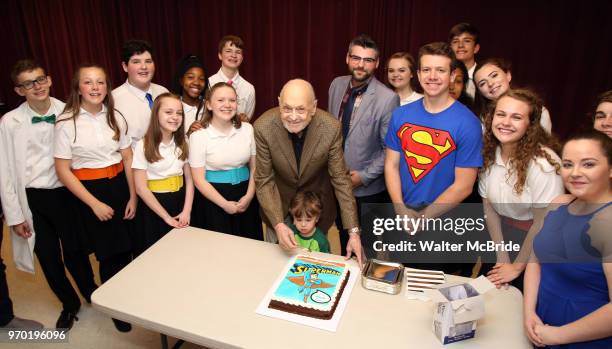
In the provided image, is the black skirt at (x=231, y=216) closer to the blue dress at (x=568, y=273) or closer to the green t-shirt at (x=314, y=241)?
the green t-shirt at (x=314, y=241)

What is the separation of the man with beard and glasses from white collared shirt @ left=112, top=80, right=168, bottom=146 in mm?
1309

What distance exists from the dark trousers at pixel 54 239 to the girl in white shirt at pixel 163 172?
456mm

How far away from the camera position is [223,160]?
2352 mm

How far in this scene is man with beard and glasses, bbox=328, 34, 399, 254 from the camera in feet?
8.54

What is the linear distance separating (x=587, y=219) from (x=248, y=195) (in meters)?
1.68

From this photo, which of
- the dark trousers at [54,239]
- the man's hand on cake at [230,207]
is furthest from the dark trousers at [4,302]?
the man's hand on cake at [230,207]

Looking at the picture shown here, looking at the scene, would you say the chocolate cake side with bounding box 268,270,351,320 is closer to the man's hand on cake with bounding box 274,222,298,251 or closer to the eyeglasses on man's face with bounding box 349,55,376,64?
the man's hand on cake with bounding box 274,222,298,251

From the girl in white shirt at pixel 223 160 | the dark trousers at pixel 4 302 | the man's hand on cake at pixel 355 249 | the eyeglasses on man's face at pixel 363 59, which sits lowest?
the dark trousers at pixel 4 302

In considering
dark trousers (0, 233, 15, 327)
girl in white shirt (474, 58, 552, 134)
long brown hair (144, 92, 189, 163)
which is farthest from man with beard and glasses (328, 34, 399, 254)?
dark trousers (0, 233, 15, 327)

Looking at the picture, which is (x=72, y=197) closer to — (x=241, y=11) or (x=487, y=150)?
(x=487, y=150)

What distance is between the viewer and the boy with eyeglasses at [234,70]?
3.33 m

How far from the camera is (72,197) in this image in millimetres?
2443

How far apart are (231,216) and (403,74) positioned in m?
1.51

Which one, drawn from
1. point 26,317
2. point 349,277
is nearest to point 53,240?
point 26,317
